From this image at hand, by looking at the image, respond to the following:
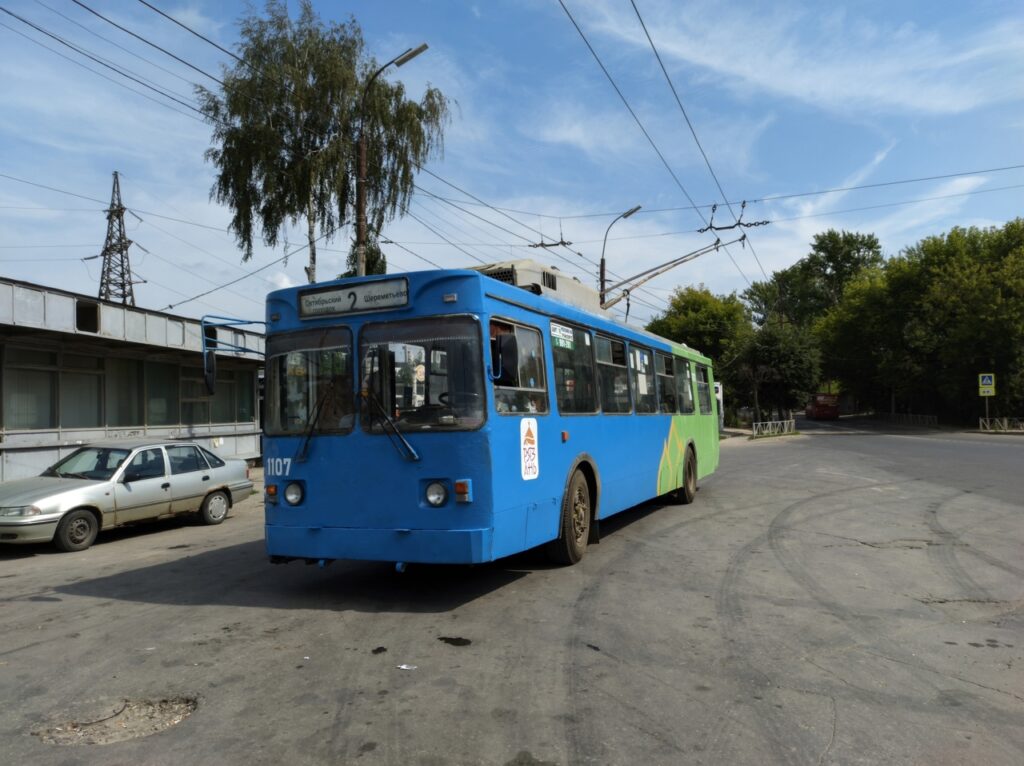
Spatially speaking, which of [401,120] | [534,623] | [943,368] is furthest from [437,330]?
[943,368]

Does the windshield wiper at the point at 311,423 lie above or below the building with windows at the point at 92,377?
below

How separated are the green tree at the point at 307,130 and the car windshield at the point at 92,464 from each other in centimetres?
1171

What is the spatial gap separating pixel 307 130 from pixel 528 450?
20099 millimetres

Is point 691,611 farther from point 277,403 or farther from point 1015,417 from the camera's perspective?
point 1015,417

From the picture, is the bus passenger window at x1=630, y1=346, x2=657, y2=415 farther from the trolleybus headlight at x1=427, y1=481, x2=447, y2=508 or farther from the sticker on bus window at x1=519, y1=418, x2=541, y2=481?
the trolleybus headlight at x1=427, y1=481, x2=447, y2=508

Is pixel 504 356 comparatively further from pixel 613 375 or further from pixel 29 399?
pixel 29 399

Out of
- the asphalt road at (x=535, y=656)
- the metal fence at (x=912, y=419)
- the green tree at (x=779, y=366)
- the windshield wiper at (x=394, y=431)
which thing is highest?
the green tree at (x=779, y=366)

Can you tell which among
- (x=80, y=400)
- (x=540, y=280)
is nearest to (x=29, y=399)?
(x=80, y=400)

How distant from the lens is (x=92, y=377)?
58.1 feet

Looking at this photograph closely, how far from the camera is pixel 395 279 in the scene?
6.71 m

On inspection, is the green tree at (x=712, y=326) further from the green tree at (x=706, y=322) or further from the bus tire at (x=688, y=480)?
the bus tire at (x=688, y=480)

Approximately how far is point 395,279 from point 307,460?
1841 millimetres

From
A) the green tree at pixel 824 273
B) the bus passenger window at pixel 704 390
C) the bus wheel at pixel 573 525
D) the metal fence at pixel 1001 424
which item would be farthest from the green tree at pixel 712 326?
the bus wheel at pixel 573 525

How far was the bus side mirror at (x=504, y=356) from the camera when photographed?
6492 mm
